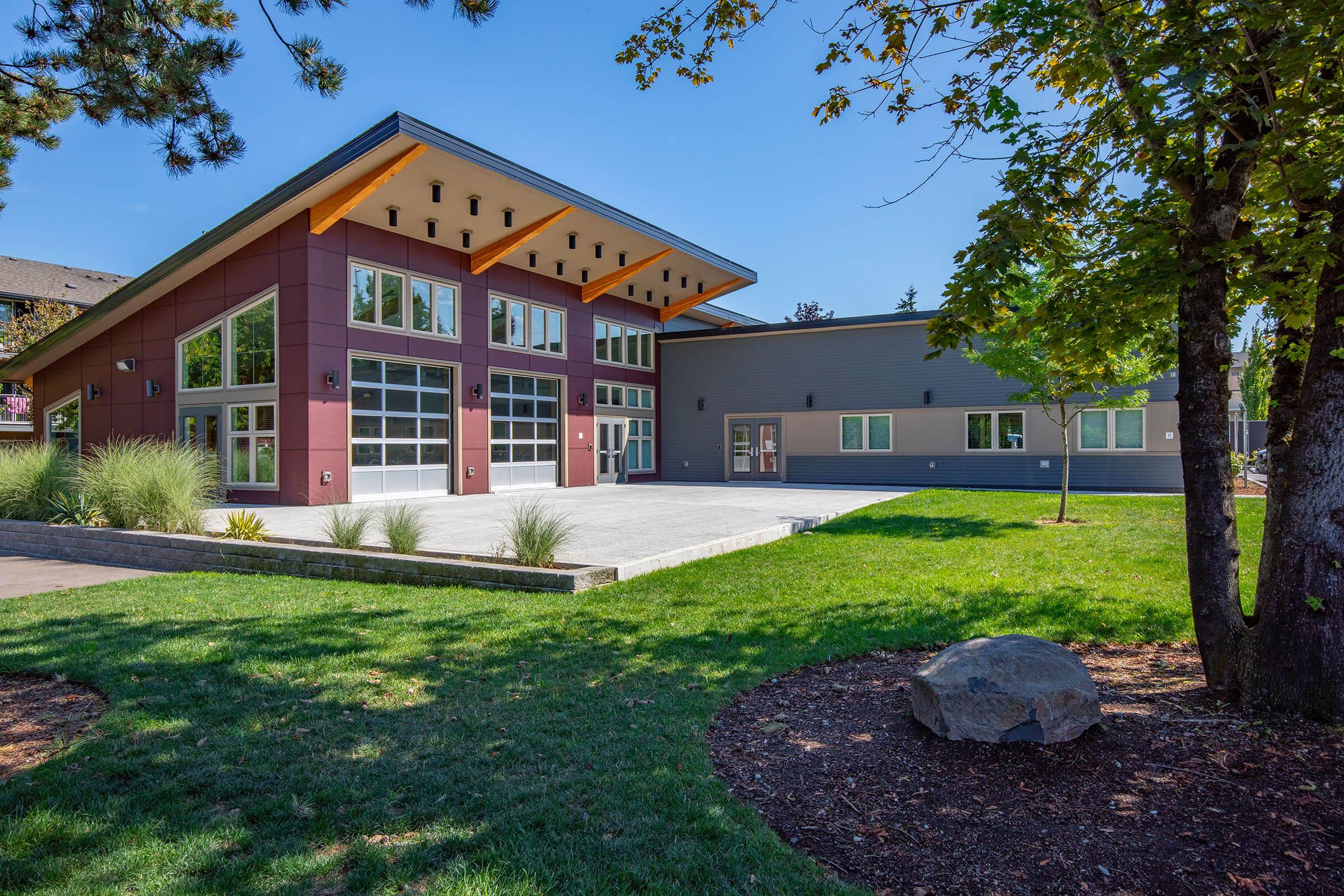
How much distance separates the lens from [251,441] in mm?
15789

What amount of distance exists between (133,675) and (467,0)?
446 cm

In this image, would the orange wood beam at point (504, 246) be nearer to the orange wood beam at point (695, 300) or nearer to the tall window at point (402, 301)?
the tall window at point (402, 301)

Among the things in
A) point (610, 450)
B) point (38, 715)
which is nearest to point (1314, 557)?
point (38, 715)

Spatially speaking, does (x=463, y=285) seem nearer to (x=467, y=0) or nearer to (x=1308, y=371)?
(x=467, y=0)

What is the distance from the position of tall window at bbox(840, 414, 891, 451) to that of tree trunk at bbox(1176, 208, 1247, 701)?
62.9 feet

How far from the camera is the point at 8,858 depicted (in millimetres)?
2410

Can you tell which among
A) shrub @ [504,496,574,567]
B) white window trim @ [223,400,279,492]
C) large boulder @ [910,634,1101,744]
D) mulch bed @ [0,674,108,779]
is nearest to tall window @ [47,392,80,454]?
white window trim @ [223,400,279,492]

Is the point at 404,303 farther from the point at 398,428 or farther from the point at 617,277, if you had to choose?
the point at 617,277

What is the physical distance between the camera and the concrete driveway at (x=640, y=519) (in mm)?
8477

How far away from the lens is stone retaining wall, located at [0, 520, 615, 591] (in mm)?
6801

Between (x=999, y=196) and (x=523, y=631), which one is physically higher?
(x=999, y=196)

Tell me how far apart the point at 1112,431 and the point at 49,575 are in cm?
2220

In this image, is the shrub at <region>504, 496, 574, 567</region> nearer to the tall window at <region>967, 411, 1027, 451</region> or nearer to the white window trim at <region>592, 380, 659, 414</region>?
the white window trim at <region>592, 380, 659, 414</region>

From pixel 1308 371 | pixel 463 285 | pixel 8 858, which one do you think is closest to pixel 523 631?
pixel 8 858
